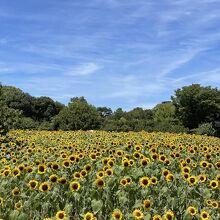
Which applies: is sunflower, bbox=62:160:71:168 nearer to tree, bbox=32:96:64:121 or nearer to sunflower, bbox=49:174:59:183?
sunflower, bbox=49:174:59:183

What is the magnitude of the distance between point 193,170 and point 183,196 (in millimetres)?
2813

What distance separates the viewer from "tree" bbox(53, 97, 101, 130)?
4078cm

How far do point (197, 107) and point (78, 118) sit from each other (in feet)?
108

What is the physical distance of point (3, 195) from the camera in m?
9.05

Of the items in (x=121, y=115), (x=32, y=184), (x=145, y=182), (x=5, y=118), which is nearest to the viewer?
(x=32, y=184)

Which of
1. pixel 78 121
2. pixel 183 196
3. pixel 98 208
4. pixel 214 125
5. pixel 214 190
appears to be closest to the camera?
pixel 98 208

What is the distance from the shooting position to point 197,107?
70.0 m

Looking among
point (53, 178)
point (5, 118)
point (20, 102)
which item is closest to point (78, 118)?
point (5, 118)

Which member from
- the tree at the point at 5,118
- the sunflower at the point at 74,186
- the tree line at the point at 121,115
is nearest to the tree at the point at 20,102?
the tree line at the point at 121,115

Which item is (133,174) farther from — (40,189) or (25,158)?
(25,158)

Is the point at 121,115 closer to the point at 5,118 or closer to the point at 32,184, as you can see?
the point at 5,118

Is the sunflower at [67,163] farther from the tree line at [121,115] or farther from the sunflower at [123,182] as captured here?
the tree line at [121,115]

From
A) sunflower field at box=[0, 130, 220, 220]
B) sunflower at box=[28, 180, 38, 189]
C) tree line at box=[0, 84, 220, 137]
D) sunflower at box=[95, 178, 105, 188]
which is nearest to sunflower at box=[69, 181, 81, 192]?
sunflower field at box=[0, 130, 220, 220]

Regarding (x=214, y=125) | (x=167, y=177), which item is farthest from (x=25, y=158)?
(x=214, y=125)
